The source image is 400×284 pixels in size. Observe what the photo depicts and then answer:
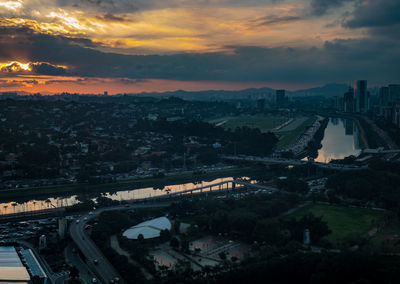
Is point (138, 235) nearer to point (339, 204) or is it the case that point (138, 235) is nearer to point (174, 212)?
point (174, 212)

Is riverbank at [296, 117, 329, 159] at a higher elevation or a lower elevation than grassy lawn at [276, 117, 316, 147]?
lower

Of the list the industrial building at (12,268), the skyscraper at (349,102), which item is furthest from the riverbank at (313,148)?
the skyscraper at (349,102)

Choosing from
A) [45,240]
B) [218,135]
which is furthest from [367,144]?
[45,240]

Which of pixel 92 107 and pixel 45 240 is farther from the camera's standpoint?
pixel 92 107

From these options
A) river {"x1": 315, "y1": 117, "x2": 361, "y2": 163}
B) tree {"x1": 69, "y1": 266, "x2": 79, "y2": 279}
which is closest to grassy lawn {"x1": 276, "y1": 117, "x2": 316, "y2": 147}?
river {"x1": 315, "y1": 117, "x2": 361, "y2": 163}

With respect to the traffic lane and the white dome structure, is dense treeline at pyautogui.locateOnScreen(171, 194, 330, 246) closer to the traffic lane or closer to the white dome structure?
the white dome structure

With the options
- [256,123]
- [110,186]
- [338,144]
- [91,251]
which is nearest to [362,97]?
[256,123]
